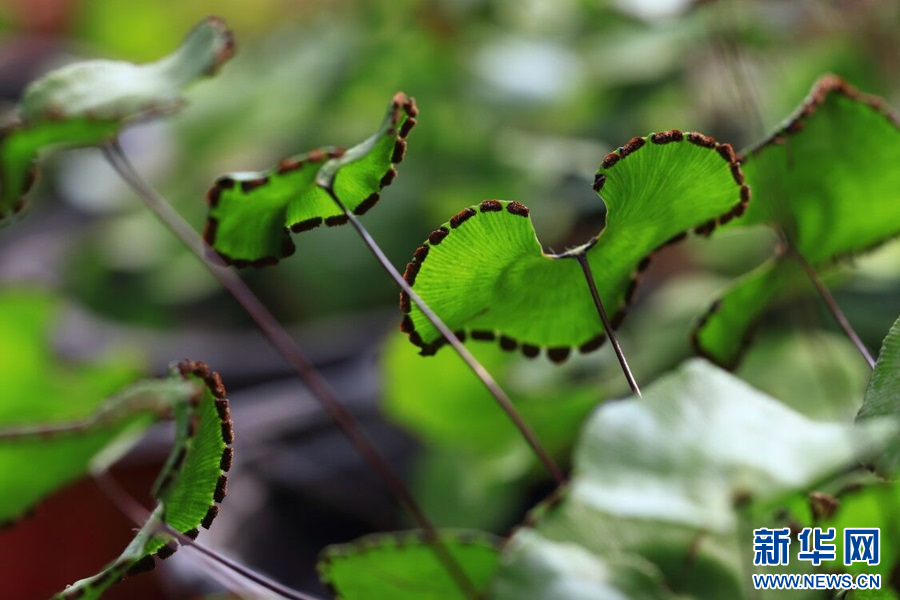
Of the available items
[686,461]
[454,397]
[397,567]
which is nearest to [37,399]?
[454,397]

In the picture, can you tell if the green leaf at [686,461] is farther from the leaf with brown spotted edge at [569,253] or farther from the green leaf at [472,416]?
the green leaf at [472,416]

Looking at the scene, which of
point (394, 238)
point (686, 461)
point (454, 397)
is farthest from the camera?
point (394, 238)

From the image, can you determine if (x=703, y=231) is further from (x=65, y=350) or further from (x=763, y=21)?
(x=65, y=350)

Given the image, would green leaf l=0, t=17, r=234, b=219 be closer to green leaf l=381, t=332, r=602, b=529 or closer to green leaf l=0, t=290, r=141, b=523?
green leaf l=0, t=290, r=141, b=523

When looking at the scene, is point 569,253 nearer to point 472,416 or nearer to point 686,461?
point 686,461

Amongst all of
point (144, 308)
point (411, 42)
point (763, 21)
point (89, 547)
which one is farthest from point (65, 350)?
point (763, 21)

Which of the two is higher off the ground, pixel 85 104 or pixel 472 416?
pixel 85 104

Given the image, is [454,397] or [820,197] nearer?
[820,197]
